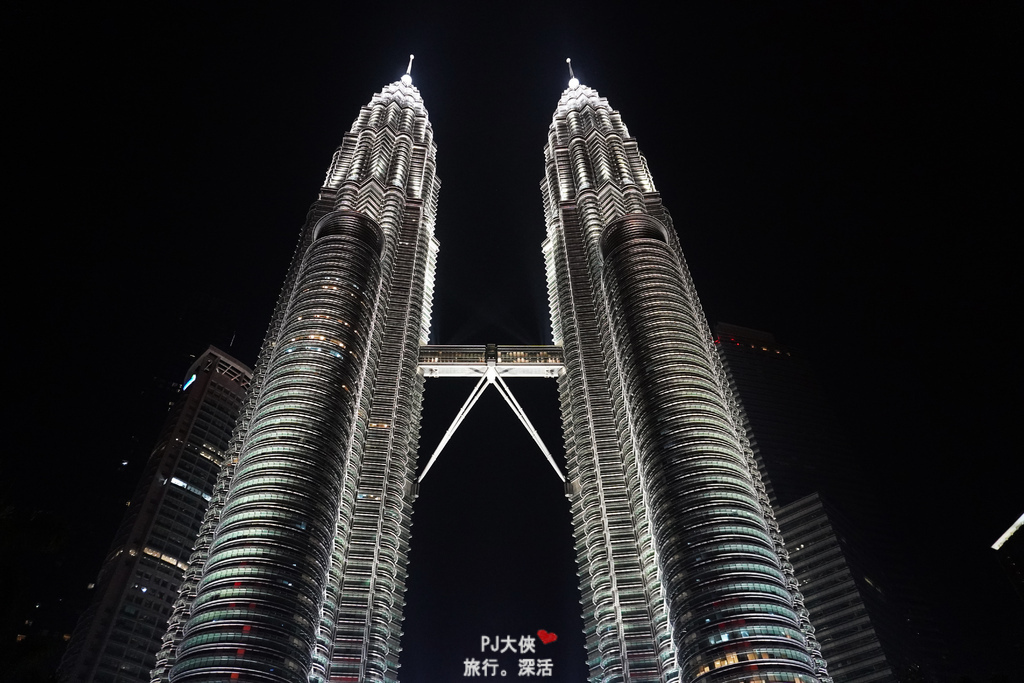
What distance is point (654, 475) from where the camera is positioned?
109 metres

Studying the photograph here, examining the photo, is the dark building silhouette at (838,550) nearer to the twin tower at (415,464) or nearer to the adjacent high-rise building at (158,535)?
the twin tower at (415,464)

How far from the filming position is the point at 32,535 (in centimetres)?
2605

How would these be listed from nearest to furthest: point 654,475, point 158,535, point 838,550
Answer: point 654,475
point 838,550
point 158,535

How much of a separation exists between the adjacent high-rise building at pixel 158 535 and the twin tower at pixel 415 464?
131 ft

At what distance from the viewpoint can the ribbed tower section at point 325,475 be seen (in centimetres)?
9138

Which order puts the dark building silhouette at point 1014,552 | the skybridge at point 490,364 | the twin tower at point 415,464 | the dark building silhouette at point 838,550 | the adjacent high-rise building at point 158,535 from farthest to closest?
the skybridge at point 490,364 → the dark building silhouette at point 838,550 → the adjacent high-rise building at point 158,535 → the dark building silhouette at point 1014,552 → the twin tower at point 415,464

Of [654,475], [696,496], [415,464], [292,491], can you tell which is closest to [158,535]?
[415,464]

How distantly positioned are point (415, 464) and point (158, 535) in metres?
56.2

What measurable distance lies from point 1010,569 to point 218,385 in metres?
166

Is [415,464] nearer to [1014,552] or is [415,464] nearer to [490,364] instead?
[490,364]

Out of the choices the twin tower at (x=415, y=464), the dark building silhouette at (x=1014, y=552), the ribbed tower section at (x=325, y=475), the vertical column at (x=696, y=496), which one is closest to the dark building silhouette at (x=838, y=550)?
the dark building silhouette at (x=1014, y=552)

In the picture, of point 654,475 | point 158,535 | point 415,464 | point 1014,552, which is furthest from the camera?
point 158,535

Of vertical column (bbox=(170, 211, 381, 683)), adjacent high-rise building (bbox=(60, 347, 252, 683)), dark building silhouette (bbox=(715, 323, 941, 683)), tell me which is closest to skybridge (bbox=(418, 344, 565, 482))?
vertical column (bbox=(170, 211, 381, 683))

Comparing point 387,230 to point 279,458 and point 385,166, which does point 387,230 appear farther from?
point 279,458
